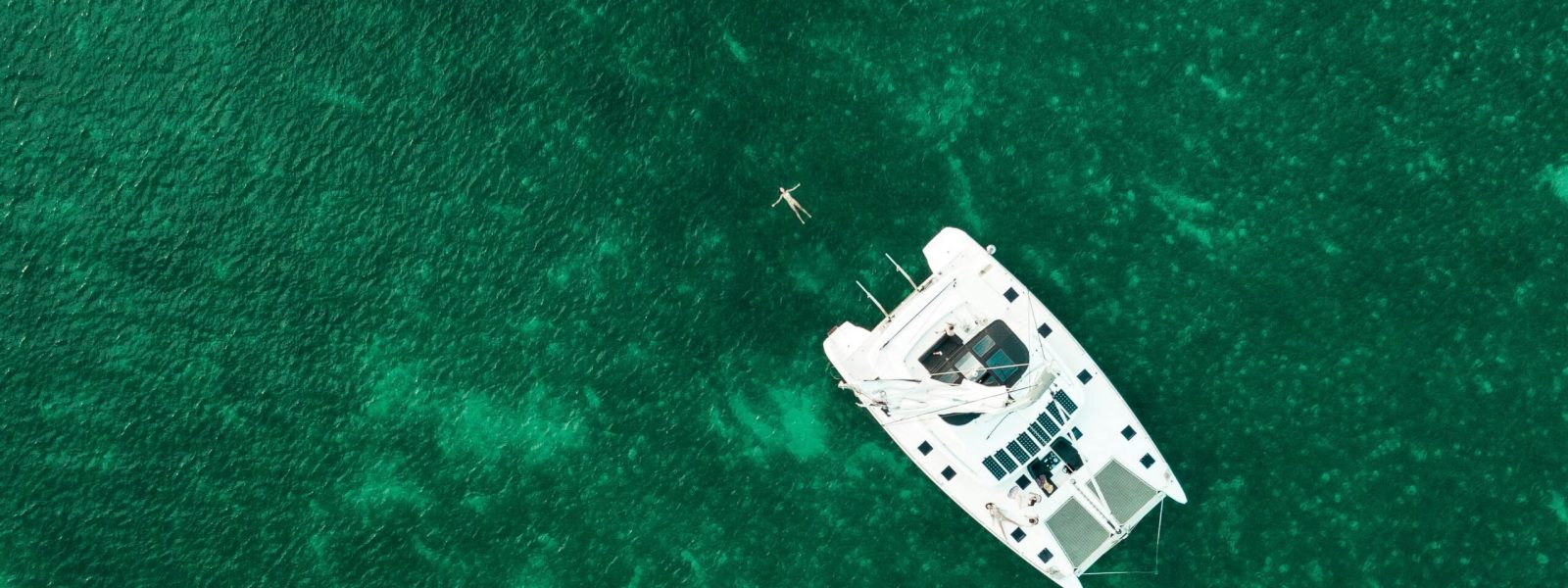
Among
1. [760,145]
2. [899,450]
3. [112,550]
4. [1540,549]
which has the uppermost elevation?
[112,550]

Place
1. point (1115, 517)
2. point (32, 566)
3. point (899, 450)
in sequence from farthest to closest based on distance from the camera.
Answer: point (32, 566), point (899, 450), point (1115, 517)

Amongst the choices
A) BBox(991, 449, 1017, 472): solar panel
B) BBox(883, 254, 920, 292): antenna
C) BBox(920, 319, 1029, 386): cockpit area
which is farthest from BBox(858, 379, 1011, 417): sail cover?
BBox(883, 254, 920, 292): antenna

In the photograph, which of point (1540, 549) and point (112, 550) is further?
point (112, 550)

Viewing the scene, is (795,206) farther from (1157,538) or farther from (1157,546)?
(1157,546)

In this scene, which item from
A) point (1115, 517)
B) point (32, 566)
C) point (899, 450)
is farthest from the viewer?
point (32, 566)

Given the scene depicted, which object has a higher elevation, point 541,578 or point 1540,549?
point 541,578

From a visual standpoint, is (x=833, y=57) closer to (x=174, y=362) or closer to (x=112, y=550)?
(x=174, y=362)

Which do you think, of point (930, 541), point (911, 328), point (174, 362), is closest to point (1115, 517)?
point (930, 541)
